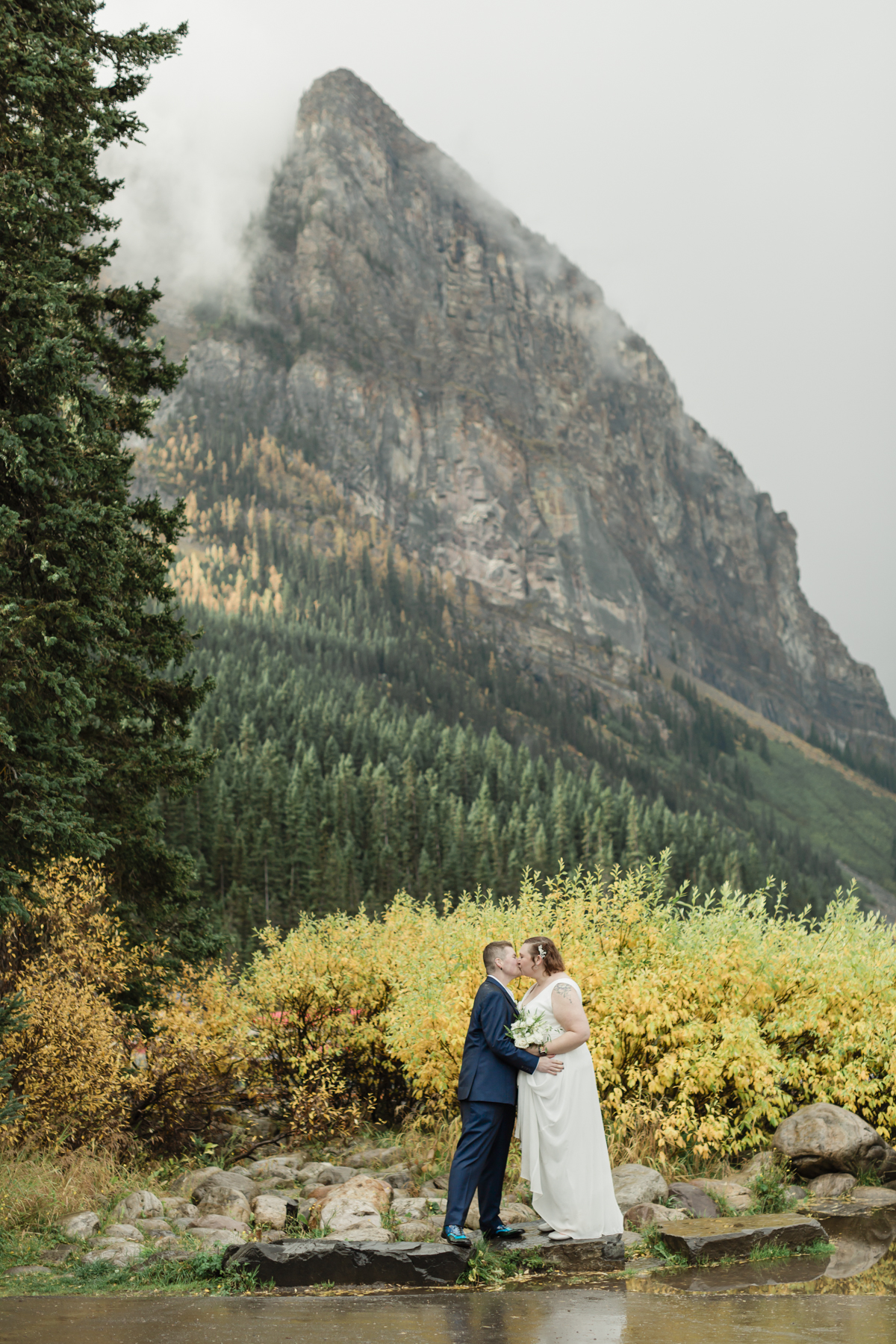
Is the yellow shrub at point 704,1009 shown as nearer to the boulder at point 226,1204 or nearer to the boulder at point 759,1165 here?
the boulder at point 759,1165

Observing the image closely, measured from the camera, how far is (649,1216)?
29.6ft

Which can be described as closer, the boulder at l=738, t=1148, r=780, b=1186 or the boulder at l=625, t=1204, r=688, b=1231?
the boulder at l=625, t=1204, r=688, b=1231

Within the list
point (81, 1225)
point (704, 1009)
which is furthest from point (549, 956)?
point (81, 1225)

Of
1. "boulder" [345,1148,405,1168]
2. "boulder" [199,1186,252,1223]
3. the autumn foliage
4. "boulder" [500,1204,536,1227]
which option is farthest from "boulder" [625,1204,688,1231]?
"boulder" [345,1148,405,1168]

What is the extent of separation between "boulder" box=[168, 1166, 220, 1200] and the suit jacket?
4.85 metres

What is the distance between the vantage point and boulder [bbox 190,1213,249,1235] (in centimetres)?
962

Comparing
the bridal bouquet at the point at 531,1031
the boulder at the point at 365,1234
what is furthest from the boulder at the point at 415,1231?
the bridal bouquet at the point at 531,1031

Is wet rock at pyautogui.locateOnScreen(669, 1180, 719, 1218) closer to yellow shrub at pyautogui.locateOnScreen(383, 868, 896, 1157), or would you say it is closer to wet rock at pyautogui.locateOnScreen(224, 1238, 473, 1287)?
yellow shrub at pyautogui.locateOnScreen(383, 868, 896, 1157)

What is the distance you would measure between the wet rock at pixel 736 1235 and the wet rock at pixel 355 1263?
1.74 m

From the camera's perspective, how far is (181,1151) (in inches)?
507

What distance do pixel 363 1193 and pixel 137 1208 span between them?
2.28 meters

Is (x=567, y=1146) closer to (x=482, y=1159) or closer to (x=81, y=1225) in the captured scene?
(x=482, y=1159)

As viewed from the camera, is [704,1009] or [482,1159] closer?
[482,1159]

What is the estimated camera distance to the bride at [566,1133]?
7.95 metres
